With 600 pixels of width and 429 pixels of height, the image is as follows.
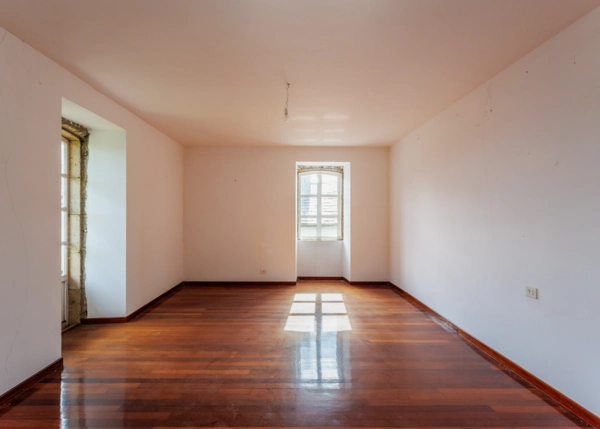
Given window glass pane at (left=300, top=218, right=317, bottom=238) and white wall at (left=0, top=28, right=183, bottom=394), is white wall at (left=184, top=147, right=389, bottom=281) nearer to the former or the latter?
window glass pane at (left=300, top=218, right=317, bottom=238)

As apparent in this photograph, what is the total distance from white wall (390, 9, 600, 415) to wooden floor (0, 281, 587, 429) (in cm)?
34

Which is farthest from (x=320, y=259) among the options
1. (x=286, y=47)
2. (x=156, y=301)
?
(x=286, y=47)

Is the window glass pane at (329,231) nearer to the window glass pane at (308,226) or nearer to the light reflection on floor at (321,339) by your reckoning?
the window glass pane at (308,226)

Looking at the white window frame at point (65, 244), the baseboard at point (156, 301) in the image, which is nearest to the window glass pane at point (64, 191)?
the white window frame at point (65, 244)

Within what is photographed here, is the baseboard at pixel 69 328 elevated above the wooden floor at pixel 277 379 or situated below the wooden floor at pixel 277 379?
above

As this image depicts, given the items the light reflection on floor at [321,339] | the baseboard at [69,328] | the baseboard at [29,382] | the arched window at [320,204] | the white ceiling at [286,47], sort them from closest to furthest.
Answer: the white ceiling at [286,47], the baseboard at [29,382], the light reflection on floor at [321,339], the baseboard at [69,328], the arched window at [320,204]

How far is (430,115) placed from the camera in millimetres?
3672

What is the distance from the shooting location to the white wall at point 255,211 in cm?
535

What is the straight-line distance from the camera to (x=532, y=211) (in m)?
2.21

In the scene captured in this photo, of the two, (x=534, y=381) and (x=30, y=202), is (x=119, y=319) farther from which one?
(x=534, y=381)

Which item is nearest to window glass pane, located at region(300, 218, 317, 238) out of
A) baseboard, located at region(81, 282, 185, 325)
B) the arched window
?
the arched window

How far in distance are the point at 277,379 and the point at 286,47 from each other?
261cm

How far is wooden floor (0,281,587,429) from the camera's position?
185 centimetres

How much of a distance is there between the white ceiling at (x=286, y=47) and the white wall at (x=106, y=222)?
60cm
